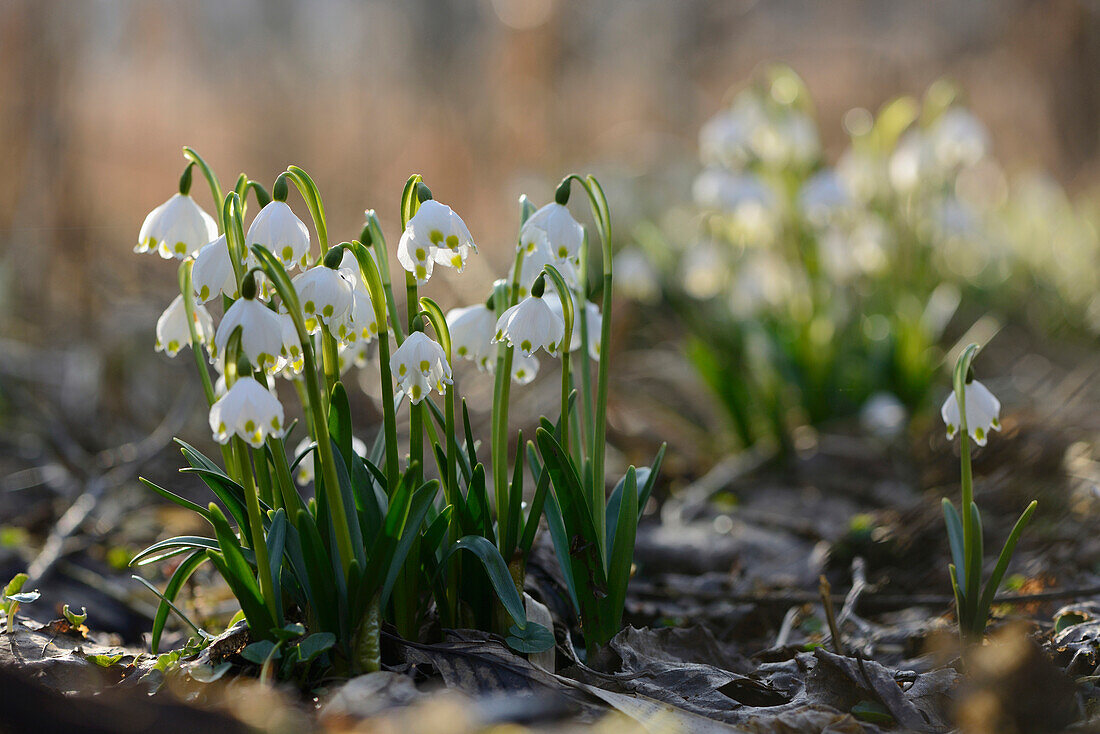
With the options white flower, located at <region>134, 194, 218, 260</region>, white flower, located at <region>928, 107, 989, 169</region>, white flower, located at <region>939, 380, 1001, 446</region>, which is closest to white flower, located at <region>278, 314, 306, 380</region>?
white flower, located at <region>134, 194, 218, 260</region>

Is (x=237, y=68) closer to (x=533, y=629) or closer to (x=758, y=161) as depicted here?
(x=758, y=161)

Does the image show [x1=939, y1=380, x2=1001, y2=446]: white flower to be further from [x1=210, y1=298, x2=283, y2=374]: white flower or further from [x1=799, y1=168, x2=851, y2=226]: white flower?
[x1=799, y1=168, x2=851, y2=226]: white flower

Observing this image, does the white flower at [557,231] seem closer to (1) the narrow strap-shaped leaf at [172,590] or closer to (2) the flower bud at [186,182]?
(2) the flower bud at [186,182]

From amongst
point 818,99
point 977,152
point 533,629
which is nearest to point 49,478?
point 533,629

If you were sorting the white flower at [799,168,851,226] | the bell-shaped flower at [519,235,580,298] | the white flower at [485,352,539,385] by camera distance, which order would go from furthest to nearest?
the white flower at [799,168,851,226] → the white flower at [485,352,539,385] → the bell-shaped flower at [519,235,580,298]

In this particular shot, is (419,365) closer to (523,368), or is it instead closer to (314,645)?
(523,368)

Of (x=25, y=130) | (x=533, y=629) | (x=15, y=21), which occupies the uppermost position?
(x=15, y=21)

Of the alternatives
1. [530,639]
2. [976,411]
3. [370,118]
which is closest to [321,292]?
[530,639]
